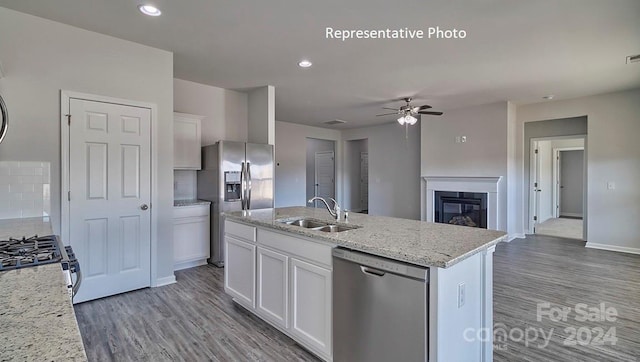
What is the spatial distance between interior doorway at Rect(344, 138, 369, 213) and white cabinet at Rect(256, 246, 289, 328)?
23.7 feet

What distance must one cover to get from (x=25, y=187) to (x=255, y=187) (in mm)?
2466

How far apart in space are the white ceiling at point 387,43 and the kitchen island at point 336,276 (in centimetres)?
175

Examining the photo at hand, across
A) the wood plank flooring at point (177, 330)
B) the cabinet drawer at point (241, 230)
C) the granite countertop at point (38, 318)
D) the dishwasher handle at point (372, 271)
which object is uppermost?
the granite countertop at point (38, 318)

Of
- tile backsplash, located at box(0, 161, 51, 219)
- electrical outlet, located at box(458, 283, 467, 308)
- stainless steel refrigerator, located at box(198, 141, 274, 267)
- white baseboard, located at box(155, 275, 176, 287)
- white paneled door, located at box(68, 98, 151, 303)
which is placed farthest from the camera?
stainless steel refrigerator, located at box(198, 141, 274, 267)

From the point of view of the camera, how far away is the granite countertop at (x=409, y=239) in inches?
63.6

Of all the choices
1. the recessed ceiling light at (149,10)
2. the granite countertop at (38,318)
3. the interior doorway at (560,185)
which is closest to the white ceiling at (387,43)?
the recessed ceiling light at (149,10)

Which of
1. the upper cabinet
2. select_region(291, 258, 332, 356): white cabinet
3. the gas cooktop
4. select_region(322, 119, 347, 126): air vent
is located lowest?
select_region(291, 258, 332, 356): white cabinet

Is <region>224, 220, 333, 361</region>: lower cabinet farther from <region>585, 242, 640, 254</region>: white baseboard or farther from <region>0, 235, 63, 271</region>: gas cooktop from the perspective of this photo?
<region>585, 242, 640, 254</region>: white baseboard

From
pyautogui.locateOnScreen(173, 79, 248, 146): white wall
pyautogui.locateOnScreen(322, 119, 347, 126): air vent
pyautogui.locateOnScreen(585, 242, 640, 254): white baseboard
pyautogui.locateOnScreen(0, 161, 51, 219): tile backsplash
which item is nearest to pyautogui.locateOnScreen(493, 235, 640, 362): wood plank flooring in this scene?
Answer: pyautogui.locateOnScreen(585, 242, 640, 254): white baseboard

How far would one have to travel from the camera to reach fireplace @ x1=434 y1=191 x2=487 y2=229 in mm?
6133

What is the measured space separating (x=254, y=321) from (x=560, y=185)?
10052 millimetres

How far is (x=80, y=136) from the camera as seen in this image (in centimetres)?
307

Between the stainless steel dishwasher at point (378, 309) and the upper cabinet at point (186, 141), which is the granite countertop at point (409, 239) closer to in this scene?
the stainless steel dishwasher at point (378, 309)

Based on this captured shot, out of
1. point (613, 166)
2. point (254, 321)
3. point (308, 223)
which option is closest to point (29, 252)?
point (254, 321)
